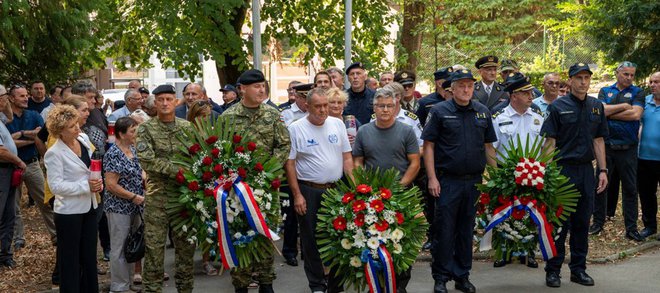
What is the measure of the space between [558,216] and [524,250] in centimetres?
47

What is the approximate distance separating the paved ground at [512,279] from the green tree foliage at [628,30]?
218 inches

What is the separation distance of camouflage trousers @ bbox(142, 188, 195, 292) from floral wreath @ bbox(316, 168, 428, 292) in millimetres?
1300

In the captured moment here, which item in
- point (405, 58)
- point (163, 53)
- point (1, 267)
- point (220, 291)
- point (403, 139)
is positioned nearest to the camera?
point (403, 139)

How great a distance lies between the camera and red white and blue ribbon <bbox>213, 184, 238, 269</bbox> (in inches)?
287

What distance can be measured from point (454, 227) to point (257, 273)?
6.41ft

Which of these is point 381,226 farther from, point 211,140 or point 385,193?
point 211,140

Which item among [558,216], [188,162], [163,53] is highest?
[163,53]

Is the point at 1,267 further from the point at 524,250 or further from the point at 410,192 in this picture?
the point at 524,250

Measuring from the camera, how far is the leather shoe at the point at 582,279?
8.57m

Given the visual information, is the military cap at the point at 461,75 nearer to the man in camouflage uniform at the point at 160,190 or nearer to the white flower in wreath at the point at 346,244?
the white flower in wreath at the point at 346,244

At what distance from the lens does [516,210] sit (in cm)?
820

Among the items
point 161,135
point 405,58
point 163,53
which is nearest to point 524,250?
point 161,135

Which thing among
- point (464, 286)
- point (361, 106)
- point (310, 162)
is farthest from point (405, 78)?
point (464, 286)

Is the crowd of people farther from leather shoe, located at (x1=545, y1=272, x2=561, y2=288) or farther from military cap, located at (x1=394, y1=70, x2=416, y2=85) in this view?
military cap, located at (x1=394, y1=70, x2=416, y2=85)
